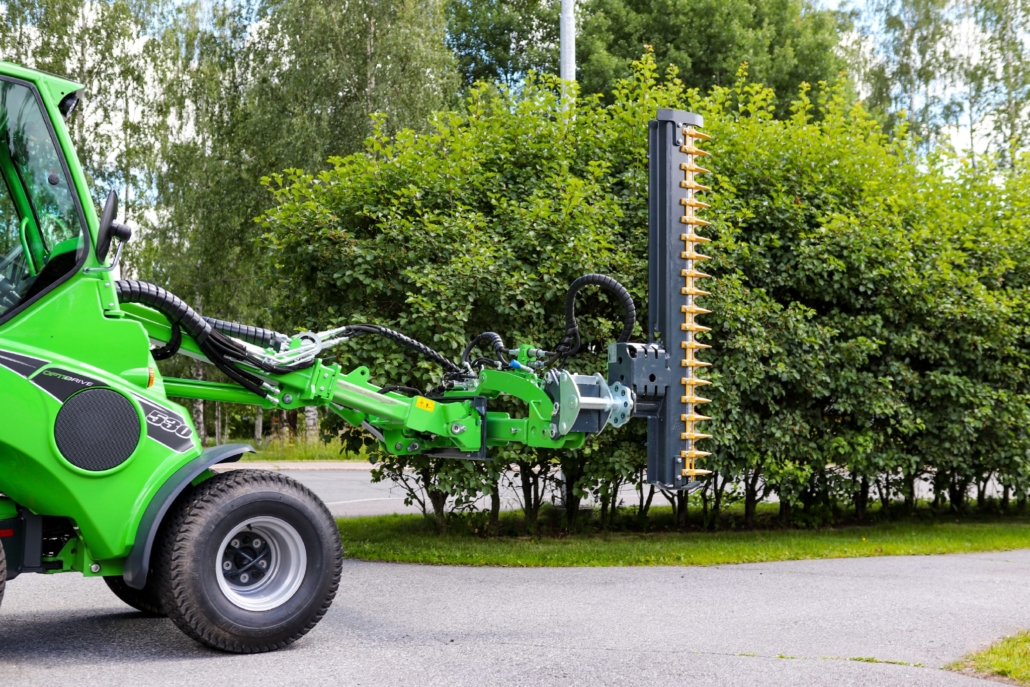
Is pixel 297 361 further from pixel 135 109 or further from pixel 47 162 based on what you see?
pixel 135 109

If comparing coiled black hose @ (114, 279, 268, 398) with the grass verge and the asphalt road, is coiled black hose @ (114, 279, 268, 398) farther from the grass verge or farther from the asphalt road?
the grass verge

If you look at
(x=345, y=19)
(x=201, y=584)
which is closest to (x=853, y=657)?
(x=201, y=584)

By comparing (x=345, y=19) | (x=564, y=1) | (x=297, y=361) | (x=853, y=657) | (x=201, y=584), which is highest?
(x=345, y=19)

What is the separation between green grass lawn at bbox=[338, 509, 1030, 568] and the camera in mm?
9680

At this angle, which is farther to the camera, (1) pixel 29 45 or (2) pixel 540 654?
(1) pixel 29 45

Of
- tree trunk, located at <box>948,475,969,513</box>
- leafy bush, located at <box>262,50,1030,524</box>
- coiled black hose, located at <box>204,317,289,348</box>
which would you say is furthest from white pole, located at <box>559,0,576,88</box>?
coiled black hose, located at <box>204,317,289,348</box>

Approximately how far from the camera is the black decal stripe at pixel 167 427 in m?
5.41

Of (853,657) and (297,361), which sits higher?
(297,361)

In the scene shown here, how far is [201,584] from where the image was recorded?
5.42 meters

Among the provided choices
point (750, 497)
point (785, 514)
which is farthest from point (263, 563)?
point (785, 514)

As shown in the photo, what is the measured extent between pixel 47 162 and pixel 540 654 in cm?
366

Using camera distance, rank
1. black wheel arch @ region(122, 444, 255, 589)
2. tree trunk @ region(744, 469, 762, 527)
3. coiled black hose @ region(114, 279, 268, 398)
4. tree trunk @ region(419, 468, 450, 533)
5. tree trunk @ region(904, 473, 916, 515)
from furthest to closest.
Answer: tree trunk @ region(904, 473, 916, 515), tree trunk @ region(744, 469, 762, 527), tree trunk @ region(419, 468, 450, 533), coiled black hose @ region(114, 279, 268, 398), black wheel arch @ region(122, 444, 255, 589)

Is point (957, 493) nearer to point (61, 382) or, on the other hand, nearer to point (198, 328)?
point (198, 328)

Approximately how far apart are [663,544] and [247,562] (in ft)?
18.8
